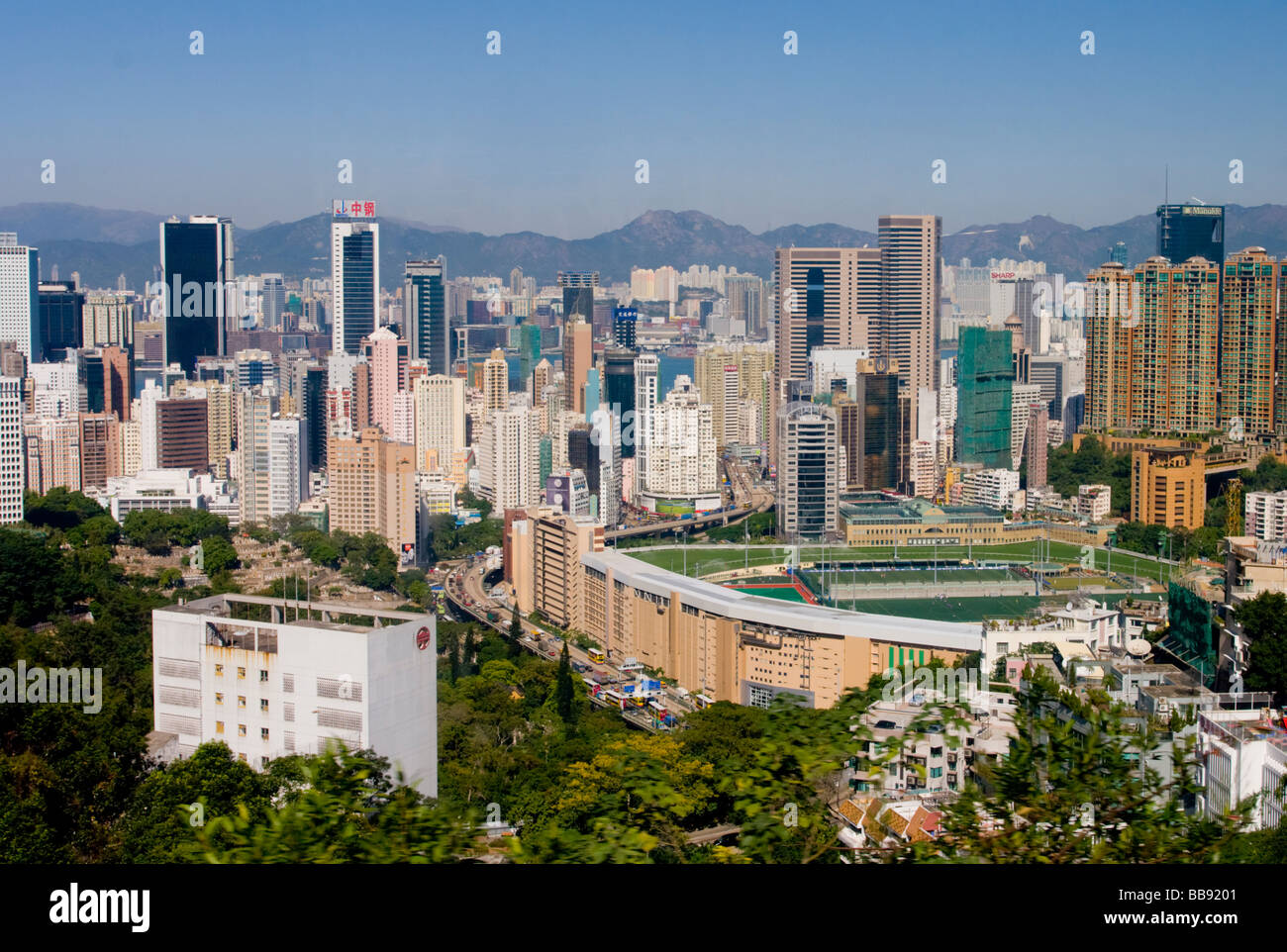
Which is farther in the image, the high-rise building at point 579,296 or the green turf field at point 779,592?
the high-rise building at point 579,296

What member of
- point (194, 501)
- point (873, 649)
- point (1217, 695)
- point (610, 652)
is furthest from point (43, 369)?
point (1217, 695)

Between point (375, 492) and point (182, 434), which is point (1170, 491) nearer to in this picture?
point (375, 492)

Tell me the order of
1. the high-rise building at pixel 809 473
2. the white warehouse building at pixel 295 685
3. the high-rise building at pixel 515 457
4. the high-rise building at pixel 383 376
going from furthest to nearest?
the high-rise building at pixel 383 376 → the high-rise building at pixel 515 457 → the high-rise building at pixel 809 473 → the white warehouse building at pixel 295 685

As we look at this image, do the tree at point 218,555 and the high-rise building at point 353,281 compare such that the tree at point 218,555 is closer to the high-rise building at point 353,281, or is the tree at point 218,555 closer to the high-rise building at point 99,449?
the high-rise building at point 99,449

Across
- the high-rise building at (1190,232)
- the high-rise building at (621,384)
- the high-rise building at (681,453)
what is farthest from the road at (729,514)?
the high-rise building at (1190,232)

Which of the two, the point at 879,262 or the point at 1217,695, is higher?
the point at 879,262

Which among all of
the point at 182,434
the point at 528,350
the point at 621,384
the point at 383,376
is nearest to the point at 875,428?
the point at 621,384
